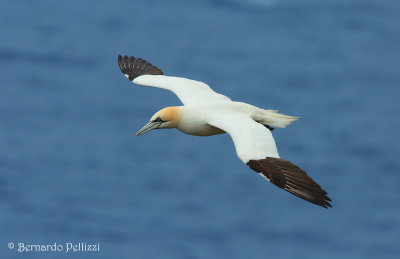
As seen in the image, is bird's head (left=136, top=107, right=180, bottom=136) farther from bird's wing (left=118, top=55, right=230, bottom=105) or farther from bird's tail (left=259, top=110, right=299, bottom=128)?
bird's tail (left=259, top=110, right=299, bottom=128)

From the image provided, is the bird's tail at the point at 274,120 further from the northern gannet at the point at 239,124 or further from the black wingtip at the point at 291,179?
the black wingtip at the point at 291,179

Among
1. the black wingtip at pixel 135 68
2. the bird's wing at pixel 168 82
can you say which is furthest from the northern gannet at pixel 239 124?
the black wingtip at pixel 135 68

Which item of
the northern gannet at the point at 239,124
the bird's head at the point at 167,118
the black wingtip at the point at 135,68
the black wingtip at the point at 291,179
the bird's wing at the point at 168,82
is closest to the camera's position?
the black wingtip at the point at 291,179

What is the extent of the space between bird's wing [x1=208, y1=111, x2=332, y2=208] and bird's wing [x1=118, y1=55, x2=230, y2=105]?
140 centimetres

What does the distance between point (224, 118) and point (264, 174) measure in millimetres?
1735

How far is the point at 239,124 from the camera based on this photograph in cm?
1504

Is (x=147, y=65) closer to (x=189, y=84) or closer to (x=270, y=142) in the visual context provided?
(x=189, y=84)

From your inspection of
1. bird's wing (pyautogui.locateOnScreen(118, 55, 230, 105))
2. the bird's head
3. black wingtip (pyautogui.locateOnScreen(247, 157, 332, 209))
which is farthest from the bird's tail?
black wingtip (pyautogui.locateOnScreen(247, 157, 332, 209))

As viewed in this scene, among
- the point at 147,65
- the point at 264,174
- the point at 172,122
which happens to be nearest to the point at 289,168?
the point at 264,174

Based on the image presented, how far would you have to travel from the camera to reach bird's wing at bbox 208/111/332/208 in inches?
529

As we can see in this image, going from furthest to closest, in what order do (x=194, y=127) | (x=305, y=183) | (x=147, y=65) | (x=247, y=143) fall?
(x=147, y=65) < (x=194, y=127) < (x=247, y=143) < (x=305, y=183)

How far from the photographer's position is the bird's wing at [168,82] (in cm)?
1688

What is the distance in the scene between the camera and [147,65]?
19312 millimetres

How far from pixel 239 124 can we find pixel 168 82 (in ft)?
10.2
